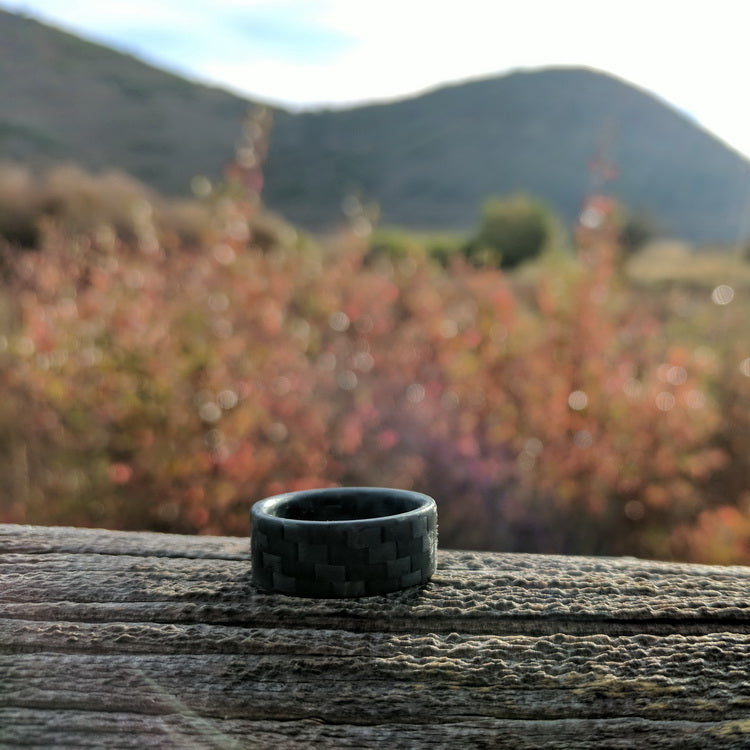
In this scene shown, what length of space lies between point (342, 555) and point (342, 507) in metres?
0.26

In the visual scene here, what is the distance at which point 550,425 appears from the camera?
3.04 m

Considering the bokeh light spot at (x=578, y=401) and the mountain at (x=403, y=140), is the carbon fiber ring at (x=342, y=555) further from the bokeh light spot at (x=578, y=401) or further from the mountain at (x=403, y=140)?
the mountain at (x=403, y=140)

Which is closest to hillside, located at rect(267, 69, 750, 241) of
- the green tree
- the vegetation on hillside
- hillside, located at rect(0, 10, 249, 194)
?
hillside, located at rect(0, 10, 249, 194)

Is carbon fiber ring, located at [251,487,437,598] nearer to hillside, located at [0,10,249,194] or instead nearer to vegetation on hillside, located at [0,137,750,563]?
vegetation on hillside, located at [0,137,750,563]

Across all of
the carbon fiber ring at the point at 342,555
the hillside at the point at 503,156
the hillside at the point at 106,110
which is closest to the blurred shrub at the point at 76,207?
the carbon fiber ring at the point at 342,555

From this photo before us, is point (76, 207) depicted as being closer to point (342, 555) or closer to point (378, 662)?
point (342, 555)

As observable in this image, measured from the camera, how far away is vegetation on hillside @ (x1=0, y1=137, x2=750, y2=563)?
9.21ft

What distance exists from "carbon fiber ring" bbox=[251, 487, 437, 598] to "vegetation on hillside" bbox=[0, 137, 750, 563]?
1.78m

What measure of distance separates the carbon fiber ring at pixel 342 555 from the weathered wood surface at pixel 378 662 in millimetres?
21

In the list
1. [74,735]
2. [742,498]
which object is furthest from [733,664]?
[742,498]

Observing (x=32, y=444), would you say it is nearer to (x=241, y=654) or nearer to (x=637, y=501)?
(x=637, y=501)

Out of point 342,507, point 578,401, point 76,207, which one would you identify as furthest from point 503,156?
point 342,507

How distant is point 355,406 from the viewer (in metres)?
3.13

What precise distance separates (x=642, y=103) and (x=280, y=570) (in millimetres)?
40380
